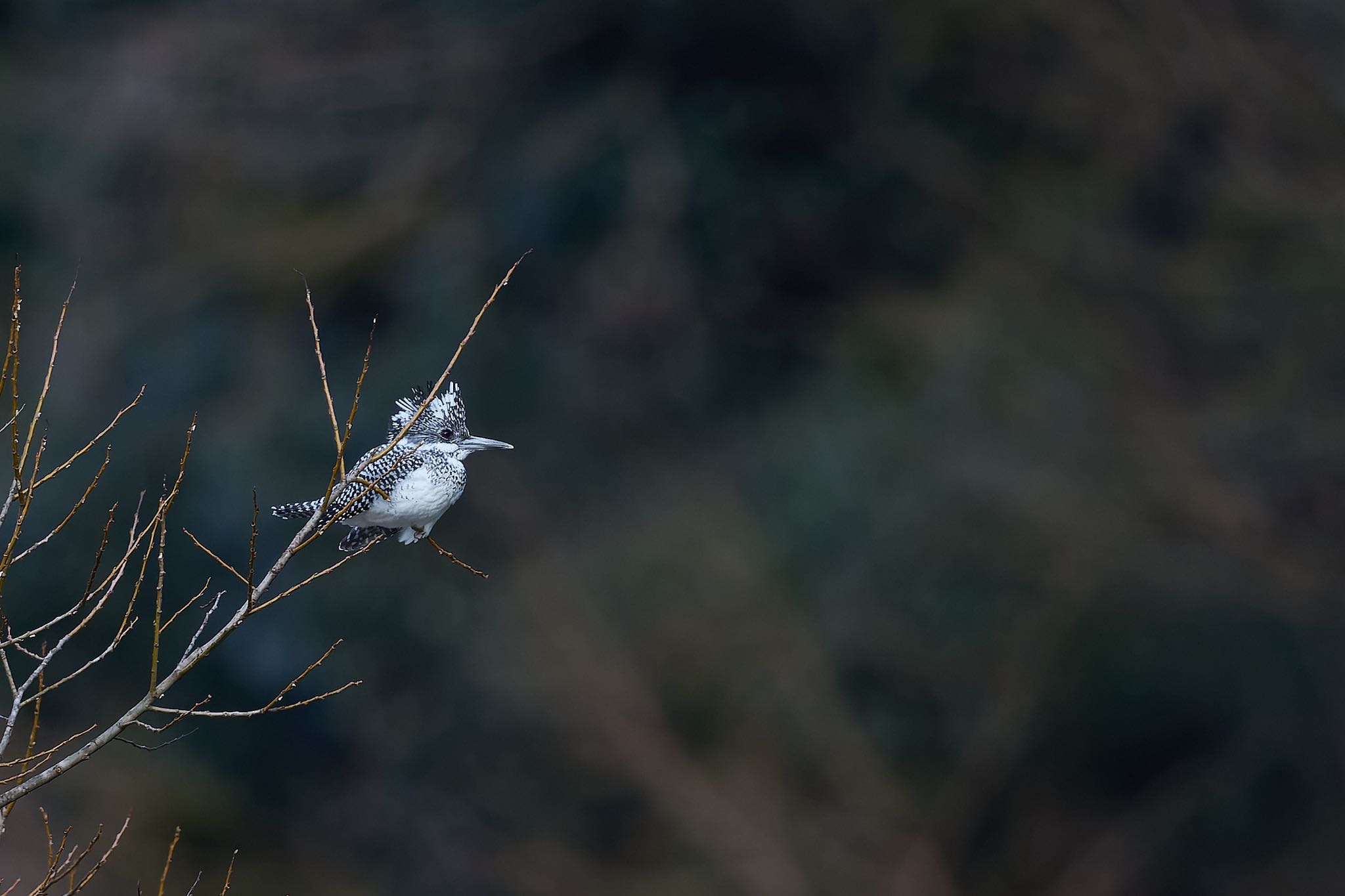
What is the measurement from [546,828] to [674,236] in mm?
6606

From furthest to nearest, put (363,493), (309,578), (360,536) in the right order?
(360,536) < (363,493) < (309,578)

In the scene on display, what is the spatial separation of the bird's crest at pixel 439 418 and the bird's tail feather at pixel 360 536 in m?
0.34

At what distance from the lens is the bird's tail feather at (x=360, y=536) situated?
3819 mm

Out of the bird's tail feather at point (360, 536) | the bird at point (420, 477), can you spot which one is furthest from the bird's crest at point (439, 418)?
the bird's tail feather at point (360, 536)

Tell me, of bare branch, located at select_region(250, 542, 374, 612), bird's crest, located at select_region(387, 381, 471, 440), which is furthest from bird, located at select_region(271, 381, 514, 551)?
bare branch, located at select_region(250, 542, 374, 612)

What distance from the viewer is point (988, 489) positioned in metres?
12.1

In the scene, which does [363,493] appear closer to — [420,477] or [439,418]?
[420,477]

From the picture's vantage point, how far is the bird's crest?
3619 mm

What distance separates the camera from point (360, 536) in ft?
13.2

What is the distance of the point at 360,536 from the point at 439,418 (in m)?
0.65

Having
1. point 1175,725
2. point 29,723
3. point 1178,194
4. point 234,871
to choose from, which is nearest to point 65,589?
point 29,723

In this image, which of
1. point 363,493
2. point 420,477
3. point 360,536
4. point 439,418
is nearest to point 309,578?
point 363,493

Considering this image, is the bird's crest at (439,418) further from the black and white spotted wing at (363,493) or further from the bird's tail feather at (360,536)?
the bird's tail feather at (360,536)

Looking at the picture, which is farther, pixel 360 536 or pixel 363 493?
pixel 360 536
